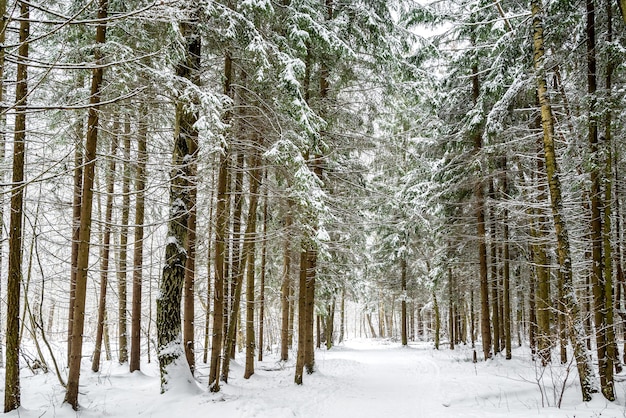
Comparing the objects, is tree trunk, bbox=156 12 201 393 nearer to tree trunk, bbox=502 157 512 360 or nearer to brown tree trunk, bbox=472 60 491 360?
brown tree trunk, bbox=472 60 491 360

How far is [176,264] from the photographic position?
785 centimetres

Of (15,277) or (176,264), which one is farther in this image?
(176,264)

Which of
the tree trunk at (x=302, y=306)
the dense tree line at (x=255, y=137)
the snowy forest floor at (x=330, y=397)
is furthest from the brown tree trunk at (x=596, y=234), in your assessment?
the tree trunk at (x=302, y=306)

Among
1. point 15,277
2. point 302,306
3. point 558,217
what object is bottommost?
point 302,306

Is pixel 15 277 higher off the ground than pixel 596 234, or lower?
lower

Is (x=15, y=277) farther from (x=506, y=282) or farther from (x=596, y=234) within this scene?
(x=506, y=282)

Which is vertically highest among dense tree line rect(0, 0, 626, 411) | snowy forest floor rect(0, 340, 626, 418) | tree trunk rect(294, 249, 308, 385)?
dense tree line rect(0, 0, 626, 411)

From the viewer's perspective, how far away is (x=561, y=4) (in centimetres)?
773

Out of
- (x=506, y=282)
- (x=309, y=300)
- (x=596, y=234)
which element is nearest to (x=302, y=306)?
(x=309, y=300)

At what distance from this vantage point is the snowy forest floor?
6762 millimetres

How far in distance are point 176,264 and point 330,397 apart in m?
4.72

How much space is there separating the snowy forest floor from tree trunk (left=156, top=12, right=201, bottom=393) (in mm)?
596

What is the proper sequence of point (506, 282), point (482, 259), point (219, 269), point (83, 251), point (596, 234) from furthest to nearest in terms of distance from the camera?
point (506, 282)
point (482, 259)
point (219, 269)
point (596, 234)
point (83, 251)

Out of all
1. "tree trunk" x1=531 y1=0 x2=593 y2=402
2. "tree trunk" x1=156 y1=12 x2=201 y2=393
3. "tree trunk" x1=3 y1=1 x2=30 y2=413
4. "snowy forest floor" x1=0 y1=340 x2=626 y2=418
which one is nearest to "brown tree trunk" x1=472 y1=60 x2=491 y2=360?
"snowy forest floor" x1=0 y1=340 x2=626 y2=418
